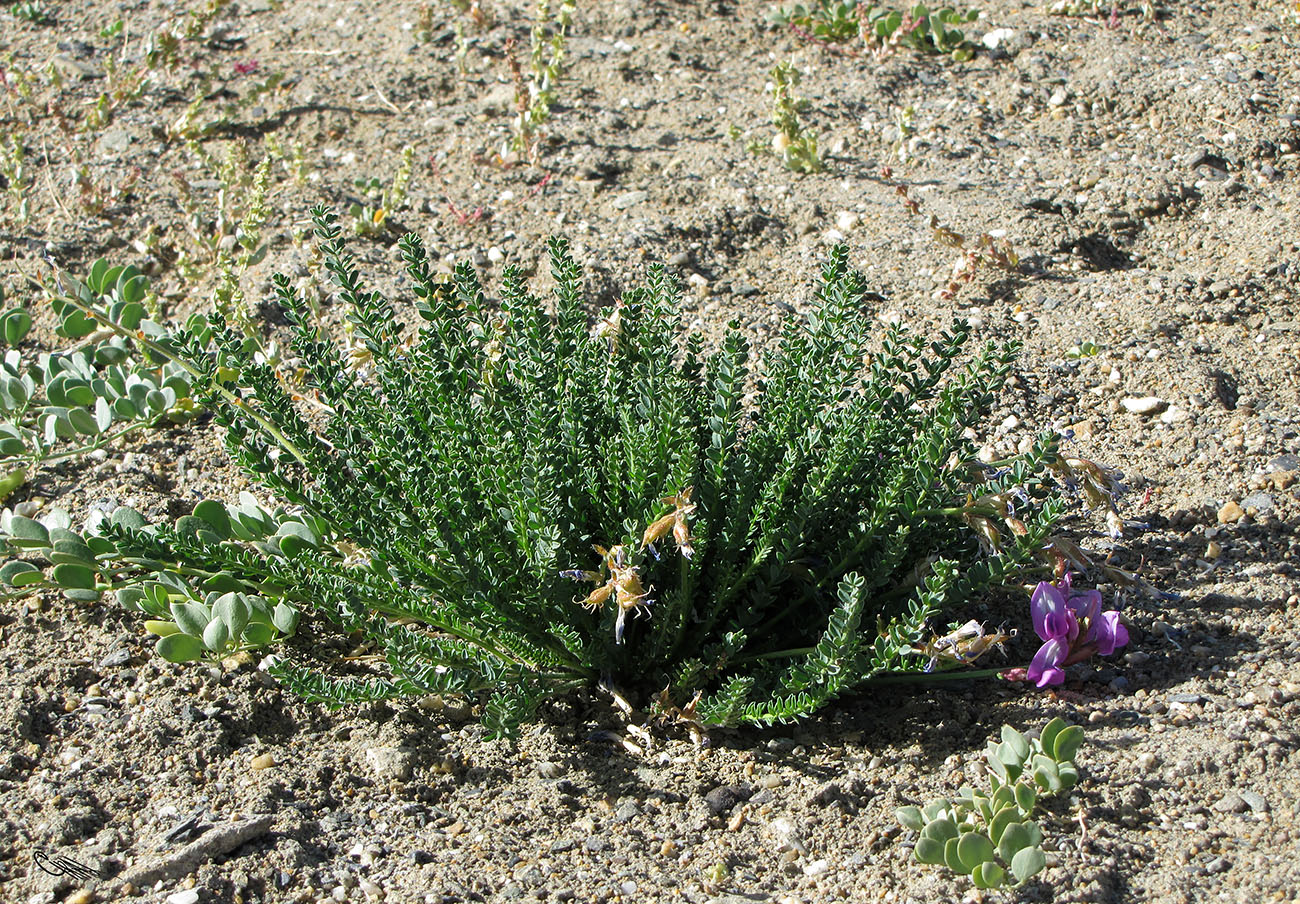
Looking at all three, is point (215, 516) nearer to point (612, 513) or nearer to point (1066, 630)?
point (612, 513)

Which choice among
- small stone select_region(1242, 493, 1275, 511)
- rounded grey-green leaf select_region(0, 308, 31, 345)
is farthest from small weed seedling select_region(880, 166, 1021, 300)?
rounded grey-green leaf select_region(0, 308, 31, 345)

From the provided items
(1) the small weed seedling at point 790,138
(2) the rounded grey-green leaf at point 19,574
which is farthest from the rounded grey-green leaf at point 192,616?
(1) the small weed seedling at point 790,138

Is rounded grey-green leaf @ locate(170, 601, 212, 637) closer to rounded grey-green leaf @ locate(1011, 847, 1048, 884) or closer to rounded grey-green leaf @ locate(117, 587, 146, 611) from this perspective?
rounded grey-green leaf @ locate(117, 587, 146, 611)

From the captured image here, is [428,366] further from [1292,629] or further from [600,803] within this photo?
[1292,629]

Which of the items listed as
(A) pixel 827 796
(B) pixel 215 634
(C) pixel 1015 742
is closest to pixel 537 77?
(B) pixel 215 634

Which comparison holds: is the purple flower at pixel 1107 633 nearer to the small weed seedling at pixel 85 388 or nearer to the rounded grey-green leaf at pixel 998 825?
the rounded grey-green leaf at pixel 998 825

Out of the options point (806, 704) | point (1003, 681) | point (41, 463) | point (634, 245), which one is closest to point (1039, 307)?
point (634, 245)
